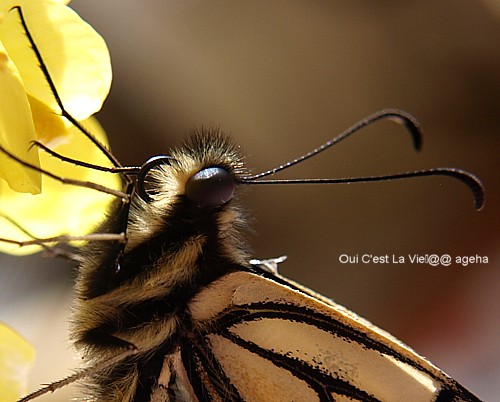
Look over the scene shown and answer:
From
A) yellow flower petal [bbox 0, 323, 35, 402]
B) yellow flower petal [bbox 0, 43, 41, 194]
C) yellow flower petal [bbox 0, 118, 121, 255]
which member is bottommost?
yellow flower petal [bbox 0, 323, 35, 402]

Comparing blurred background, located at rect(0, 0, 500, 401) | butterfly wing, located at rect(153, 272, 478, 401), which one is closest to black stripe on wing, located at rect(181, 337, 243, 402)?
butterfly wing, located at rect(153, 272, 478, 401)

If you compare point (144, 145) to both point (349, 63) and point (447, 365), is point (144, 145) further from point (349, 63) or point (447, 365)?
point (447, 365)

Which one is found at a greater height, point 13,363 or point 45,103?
point 45,103

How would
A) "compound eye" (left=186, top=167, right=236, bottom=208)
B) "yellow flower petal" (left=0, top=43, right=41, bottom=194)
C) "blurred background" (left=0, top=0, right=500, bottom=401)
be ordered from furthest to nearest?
"blurred background" (left=0, top=0, right=500, bottom=401)
"compound eye" (left=186, top=167, right=236, bottom=208)
"yellow flower petal" (left=0, top=43, right=41, bottom=194)

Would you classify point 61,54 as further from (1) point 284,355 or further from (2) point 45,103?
(1) point 284,355

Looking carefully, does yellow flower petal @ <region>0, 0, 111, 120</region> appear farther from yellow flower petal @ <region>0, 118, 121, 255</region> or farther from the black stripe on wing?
the black stripe on wing

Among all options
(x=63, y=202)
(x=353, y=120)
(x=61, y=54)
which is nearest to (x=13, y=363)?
(x=63, y=202)
